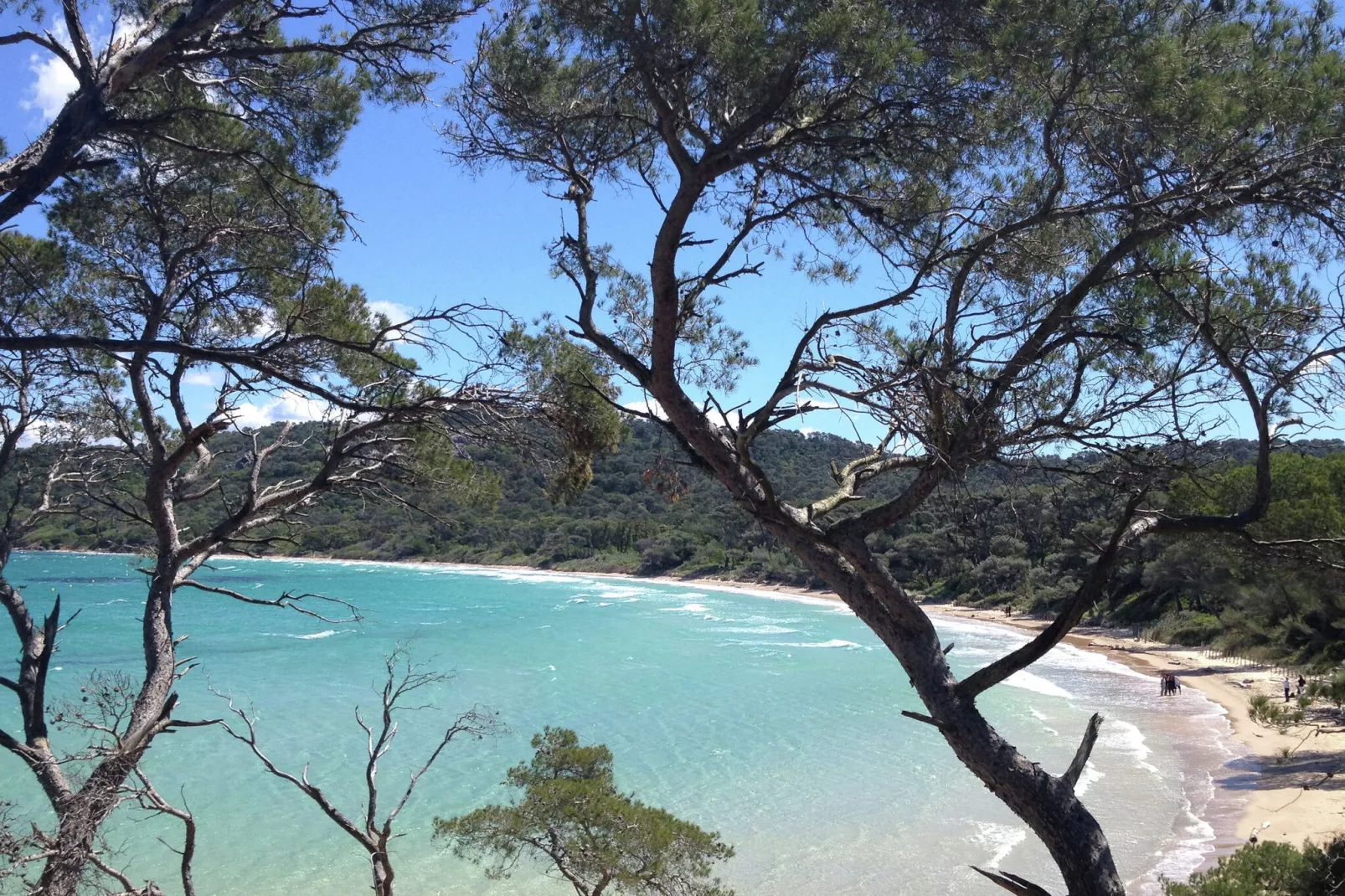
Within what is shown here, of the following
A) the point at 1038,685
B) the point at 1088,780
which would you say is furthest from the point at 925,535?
the point at 1088,780

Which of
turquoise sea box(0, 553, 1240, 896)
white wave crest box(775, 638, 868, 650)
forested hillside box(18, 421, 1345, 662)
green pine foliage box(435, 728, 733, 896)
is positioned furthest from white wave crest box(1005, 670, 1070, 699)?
green pine foliage box(435, 728, 733, 896)

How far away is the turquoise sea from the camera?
1180cm

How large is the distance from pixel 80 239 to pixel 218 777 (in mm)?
14261

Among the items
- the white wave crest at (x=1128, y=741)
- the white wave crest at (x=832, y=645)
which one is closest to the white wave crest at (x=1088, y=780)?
the white wave crest at (x=1128, y=741)

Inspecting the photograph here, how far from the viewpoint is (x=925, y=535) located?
45500mm

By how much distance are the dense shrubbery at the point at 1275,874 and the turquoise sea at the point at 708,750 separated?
9.89 ft

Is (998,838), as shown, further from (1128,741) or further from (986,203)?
(986,203)

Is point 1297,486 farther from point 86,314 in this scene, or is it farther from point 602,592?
point 602,592

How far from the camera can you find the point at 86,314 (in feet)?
15.4

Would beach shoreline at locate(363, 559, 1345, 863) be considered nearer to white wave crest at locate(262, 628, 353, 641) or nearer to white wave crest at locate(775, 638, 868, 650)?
white wave crest at locate(775, 638, 868, 650)

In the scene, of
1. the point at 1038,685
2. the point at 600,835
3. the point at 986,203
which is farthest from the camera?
the point at 1038,685

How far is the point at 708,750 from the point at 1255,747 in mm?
9959

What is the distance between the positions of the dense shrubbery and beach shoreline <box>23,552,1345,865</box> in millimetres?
413

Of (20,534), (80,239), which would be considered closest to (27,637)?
(20,534)
